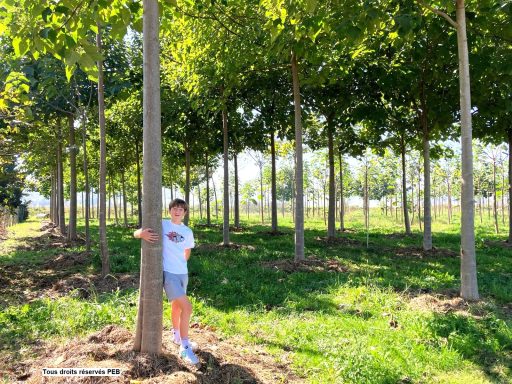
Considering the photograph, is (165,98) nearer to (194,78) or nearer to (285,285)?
(194,78)

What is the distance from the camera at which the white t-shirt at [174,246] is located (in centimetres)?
378

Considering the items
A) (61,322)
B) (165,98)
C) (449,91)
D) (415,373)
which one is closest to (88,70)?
(61,322)

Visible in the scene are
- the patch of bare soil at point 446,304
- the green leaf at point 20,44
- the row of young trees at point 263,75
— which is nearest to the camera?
the green leaf at point 20,44

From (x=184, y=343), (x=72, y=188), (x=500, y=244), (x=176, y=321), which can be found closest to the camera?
(x=184, y=343)

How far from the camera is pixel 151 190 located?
11.0 feet

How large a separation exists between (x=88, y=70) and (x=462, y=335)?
4.77m

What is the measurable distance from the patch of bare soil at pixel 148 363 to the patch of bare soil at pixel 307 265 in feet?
12.9

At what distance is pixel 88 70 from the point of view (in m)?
3.53

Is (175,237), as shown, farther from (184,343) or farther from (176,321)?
(184,343)

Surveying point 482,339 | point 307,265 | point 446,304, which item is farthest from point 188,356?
point 307,265

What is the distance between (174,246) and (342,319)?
251 centimetres

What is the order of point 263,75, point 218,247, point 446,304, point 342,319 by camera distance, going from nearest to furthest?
point 342,319, point 446,304, point 263,75, point 218,247

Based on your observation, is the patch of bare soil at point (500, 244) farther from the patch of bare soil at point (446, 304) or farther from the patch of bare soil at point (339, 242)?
the patch of bare soil at point (446, 304)

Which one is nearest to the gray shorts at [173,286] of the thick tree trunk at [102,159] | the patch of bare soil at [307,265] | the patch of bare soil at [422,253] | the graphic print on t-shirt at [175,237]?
the graphic print on t-shirt at [175,237]
